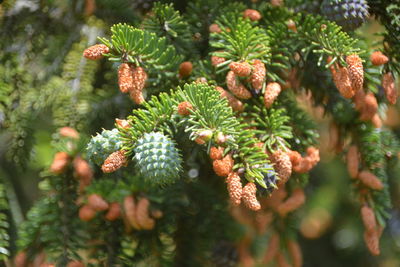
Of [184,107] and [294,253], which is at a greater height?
[184,107]

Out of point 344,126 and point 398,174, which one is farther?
point 398,174

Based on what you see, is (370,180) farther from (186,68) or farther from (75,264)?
(75,264)

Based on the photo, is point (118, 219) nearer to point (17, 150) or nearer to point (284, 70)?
point (17, 150)

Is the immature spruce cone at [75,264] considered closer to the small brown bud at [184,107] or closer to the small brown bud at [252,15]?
the small brown bud at [184,107]

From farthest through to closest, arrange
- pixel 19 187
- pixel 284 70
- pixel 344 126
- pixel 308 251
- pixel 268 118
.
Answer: pixel 308 251 → pixel 19 187 → pixel 344 126 → pixel 284 70 → pixel 268 118

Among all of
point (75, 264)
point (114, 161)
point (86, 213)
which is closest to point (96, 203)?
point (86, 213)

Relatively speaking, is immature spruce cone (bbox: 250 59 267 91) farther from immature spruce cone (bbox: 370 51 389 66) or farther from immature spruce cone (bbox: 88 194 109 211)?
immature spruce cone (bbox: 88 194 109 211)

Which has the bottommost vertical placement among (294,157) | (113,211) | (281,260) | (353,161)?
(281,260)

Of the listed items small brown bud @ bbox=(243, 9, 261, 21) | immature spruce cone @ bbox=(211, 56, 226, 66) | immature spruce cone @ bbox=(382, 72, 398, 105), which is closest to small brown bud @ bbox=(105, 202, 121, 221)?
immature spruce cone @ bbox=(211, 56, 226, 66)

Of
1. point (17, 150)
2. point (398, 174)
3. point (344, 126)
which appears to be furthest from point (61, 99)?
point (398, 174)
